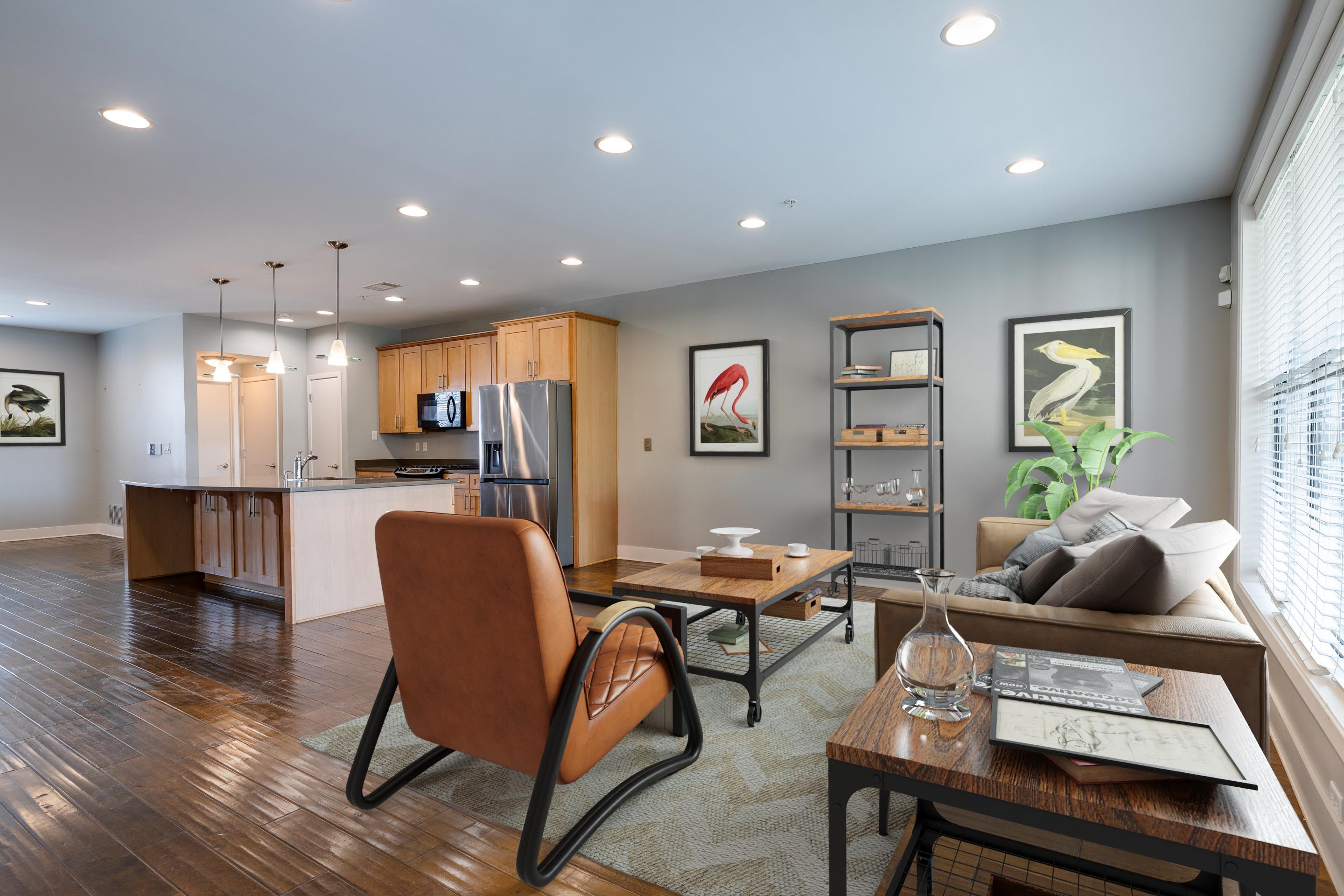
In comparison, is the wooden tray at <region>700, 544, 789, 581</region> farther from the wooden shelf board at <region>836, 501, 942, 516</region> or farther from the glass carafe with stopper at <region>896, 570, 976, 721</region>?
the wooden shelf board at <region>836, 501, 942, 516</region>

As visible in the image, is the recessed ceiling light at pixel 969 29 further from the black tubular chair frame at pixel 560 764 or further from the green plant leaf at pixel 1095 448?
the green plant leaf at pixel 1095 448

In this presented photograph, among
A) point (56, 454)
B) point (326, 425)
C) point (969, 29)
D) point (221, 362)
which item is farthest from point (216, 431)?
point (969, 29)

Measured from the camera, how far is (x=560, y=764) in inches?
67.3

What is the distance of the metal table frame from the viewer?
0.91 meters

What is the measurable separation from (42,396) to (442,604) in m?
9.04

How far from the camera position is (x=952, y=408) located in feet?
15.5

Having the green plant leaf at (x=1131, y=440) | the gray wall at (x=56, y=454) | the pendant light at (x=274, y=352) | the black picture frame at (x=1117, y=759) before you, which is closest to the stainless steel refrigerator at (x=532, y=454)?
the pendant light at (x=274, y=352)

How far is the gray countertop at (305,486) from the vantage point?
438cm

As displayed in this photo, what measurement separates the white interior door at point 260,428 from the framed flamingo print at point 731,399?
17.3ft

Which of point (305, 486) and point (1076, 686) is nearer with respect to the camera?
point (1076, 686)

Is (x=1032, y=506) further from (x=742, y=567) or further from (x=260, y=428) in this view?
(x=260, y=428)

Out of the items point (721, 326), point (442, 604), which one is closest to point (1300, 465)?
point (442, 604)

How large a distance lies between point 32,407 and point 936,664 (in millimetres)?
10158

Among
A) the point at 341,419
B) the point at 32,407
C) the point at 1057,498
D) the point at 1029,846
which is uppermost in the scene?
the point at 32,407
